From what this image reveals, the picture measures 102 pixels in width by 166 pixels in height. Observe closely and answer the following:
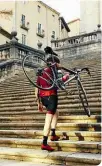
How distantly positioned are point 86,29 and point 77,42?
6394 mm

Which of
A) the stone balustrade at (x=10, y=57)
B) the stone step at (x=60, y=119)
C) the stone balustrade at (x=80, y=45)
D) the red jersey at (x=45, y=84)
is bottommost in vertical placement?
the stone step at (x=60, y=119)

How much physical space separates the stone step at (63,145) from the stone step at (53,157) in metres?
0.15

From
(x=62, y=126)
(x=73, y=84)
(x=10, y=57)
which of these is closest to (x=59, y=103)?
(x=62, y=126)

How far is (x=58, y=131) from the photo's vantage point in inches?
244

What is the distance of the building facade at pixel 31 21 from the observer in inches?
1584

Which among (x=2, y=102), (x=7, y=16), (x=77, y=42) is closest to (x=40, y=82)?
(x=2, y=102)

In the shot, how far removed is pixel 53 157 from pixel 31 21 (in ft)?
135

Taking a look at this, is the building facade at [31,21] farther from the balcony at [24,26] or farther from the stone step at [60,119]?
the stone step at [60,119]

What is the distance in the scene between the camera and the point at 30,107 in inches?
346

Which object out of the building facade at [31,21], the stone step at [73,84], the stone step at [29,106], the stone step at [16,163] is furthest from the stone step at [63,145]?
the building facade at [31,21]

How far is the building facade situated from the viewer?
40228 millimetres

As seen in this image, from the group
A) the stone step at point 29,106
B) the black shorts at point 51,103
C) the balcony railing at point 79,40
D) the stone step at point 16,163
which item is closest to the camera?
the stone step at point 16,163

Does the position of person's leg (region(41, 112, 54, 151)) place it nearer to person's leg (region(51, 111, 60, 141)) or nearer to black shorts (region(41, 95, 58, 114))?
black shorts (region(41, 95, 58, 114))

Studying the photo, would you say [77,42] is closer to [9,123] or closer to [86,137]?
[9,123]
